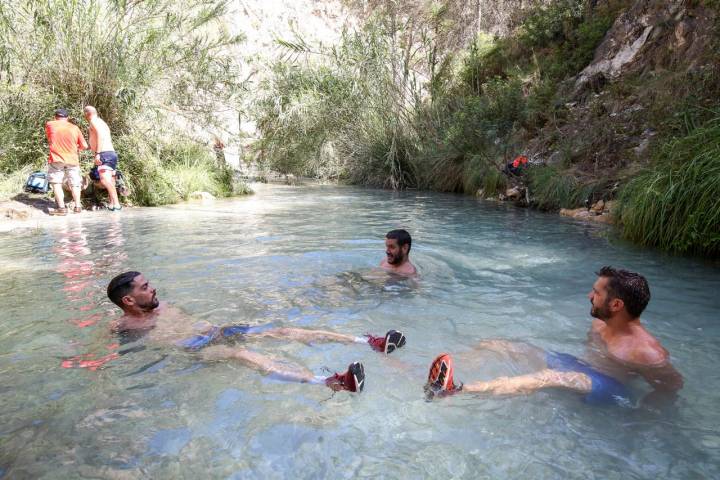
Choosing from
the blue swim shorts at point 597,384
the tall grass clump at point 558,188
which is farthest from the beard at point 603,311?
the tall grass clump at point 558,188

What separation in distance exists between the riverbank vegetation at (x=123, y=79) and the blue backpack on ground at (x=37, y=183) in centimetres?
43

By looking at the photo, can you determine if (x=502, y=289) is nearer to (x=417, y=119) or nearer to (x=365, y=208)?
(x=365, y=208)

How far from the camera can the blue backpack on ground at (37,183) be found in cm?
1110

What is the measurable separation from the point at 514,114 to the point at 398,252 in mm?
11507

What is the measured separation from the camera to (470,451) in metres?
2.55

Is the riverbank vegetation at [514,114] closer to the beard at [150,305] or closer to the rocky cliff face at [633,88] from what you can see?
the rocky cliff face at [633,88]

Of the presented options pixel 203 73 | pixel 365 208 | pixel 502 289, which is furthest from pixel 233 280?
pixel 203 73

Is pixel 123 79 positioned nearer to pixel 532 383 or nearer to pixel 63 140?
pixel 63 140

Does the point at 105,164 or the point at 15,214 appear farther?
the point at 105,164

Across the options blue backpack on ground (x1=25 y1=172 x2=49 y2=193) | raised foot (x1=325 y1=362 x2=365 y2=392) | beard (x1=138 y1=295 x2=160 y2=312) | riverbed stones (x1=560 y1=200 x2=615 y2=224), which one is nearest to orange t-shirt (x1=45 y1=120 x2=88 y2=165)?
blue backpack on ground (x1=25 y1=172 x2=49 y2=193)

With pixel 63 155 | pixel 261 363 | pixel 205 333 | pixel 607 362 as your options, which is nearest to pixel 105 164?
pixel 63 155

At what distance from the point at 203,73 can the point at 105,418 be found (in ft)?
41.5

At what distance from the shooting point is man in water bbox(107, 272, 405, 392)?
3.43 metres

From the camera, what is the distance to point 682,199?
6.46 metres
